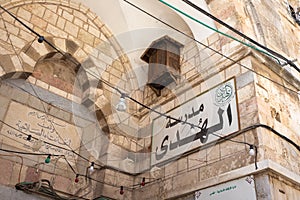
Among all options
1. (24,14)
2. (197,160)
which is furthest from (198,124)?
(24,14)

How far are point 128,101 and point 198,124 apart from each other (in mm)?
1367

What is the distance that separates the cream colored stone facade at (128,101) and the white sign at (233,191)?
5 cm

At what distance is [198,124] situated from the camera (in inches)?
139

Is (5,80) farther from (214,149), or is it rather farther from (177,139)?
(214,149)

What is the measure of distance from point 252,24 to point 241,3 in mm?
354

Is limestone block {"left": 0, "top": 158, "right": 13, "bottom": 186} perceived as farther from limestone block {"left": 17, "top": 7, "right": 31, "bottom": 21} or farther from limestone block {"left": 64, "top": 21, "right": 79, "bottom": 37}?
limestone block {"left": 64, "top": 21, "right": 79, "bottom": 37}

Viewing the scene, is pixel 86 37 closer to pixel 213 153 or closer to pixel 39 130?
pixel 39 130

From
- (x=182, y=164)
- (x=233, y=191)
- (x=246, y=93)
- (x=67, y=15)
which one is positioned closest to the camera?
(x=233, y=191)

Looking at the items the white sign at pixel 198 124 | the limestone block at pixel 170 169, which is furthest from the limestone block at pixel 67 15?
the limestone block at pixel 170 169

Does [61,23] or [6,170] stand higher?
[61,23]

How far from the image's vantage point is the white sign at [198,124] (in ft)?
10.6

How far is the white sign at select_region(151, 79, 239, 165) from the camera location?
10.6 feet

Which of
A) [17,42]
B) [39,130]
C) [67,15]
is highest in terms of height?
[67,15]

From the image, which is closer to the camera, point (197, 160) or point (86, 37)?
point (197, 160)
